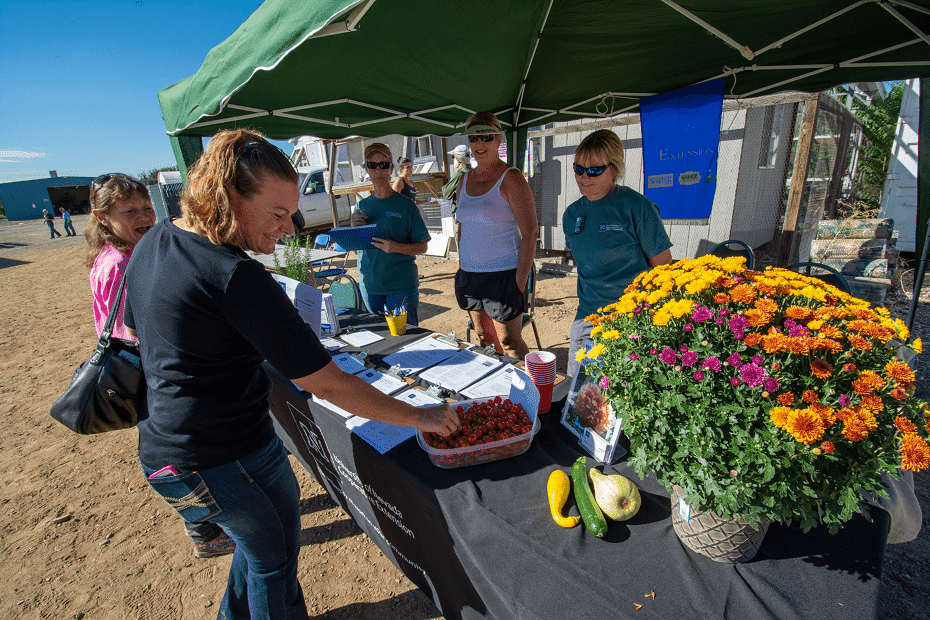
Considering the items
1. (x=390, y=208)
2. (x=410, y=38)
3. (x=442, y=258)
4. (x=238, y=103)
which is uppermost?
(x=410, y=38)

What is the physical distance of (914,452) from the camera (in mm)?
645

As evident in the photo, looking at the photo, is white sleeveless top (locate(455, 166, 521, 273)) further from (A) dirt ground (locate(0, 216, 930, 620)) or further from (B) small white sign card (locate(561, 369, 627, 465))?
(A) dirt ground (locate(0, 216, 930, 620))

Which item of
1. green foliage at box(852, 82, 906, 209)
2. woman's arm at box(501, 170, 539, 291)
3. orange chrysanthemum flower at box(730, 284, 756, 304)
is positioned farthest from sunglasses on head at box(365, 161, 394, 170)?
green foliage at box(852, 82, 906, 209)

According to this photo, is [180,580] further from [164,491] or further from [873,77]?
[873,77]

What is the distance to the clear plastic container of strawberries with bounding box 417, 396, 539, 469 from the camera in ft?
4.09

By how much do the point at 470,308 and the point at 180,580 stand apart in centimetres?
219

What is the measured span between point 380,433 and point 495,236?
151cm

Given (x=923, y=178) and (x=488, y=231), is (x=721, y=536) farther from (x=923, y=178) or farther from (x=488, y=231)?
(x=923, y=178)

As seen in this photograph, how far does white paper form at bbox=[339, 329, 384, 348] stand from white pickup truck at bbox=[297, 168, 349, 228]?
954 cm

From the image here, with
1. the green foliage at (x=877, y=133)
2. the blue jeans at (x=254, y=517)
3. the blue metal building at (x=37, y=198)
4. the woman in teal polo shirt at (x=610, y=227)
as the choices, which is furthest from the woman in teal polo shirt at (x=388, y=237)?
the blue metal building at (x=37, y=198)

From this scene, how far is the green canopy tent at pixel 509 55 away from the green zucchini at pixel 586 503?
5.43ft

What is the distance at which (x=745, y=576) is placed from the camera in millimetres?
893

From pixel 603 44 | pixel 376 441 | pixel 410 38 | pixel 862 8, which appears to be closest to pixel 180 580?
pixel 376 441

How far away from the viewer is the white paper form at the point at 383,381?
1765mm
